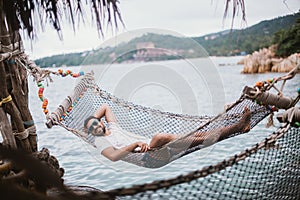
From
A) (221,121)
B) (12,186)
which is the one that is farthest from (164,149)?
(12,186)

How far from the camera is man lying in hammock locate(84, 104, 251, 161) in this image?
72.6 inches

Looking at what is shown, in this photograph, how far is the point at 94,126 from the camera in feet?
7.14

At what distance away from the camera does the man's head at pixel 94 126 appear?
2148mm

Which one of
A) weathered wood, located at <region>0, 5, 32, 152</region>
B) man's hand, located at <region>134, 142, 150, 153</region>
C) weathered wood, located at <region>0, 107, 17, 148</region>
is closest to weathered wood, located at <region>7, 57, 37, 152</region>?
weathered wood, located at <region>0, 5, 32, 152</region>

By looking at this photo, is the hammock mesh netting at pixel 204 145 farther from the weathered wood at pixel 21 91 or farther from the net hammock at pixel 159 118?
the weathered wood at pixel 21 91

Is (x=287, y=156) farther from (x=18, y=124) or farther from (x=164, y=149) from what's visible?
(x=18, y=124)

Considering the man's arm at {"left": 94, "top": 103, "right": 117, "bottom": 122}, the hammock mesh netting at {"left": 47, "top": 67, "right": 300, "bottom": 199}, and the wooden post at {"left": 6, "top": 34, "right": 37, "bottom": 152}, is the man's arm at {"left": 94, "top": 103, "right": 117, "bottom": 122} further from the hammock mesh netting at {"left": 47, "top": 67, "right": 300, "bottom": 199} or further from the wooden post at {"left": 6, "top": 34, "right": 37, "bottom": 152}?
the wooden post at {"left": 6, "top": 34, "right": 37, "bottom": 152}

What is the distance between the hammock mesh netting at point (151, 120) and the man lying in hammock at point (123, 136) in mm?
16

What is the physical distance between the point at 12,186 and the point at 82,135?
1.47 meters

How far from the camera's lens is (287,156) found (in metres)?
1.40

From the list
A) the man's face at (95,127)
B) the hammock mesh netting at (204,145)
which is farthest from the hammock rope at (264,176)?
the man's face at (95,127)

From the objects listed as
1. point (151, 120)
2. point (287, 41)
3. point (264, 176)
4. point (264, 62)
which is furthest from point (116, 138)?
point (264, 62)

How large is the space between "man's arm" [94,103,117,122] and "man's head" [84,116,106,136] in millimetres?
124

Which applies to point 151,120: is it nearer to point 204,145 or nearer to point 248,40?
point 204,145
